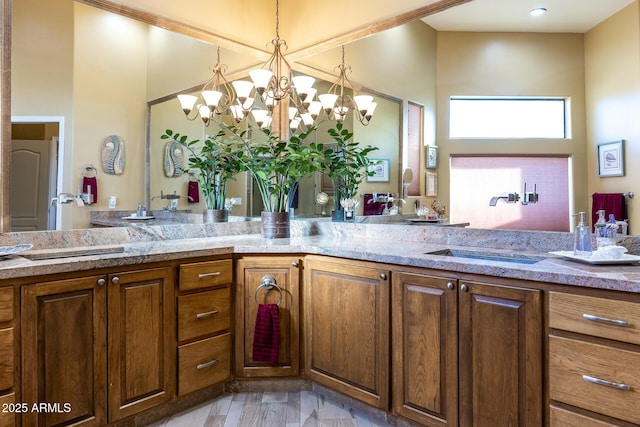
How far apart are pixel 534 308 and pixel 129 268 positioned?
5.68ft

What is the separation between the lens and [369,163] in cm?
287

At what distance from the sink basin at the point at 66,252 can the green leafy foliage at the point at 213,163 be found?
2.75ft

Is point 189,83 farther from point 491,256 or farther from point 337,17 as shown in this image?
point 491,256

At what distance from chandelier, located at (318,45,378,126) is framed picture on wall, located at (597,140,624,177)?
1.45 meters

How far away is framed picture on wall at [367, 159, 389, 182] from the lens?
2.76 meters

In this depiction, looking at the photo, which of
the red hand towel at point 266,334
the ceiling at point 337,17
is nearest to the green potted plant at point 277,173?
the red hand towel at point 266,334

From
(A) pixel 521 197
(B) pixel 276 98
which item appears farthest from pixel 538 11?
(B) pixel 276 98

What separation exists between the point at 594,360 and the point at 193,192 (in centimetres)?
237

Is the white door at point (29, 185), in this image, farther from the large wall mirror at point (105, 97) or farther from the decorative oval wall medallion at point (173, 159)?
the decorative oval wall medallion at point (173, 159)

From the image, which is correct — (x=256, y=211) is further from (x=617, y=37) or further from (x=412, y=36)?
(x=617, y=37)

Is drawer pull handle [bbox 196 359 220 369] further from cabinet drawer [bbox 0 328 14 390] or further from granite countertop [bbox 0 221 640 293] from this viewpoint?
cabinet drawer [bbox 0 328 14 390]

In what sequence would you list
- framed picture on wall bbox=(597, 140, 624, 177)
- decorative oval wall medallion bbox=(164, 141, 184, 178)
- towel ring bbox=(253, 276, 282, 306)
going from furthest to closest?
decorative oval wall medallion bbox=(164, 141, 184, 178), towel ring bbox=(253, 276, 282, 306), framed picture on wall bbox=(597, 140, 624, 177)

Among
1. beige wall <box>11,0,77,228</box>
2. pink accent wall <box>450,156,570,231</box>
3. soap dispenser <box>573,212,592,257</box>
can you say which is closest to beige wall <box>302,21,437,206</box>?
pink accent wall <box>450,156,570,231</box>

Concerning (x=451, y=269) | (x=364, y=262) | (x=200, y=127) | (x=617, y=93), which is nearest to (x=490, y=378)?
(x=451, y=269)
